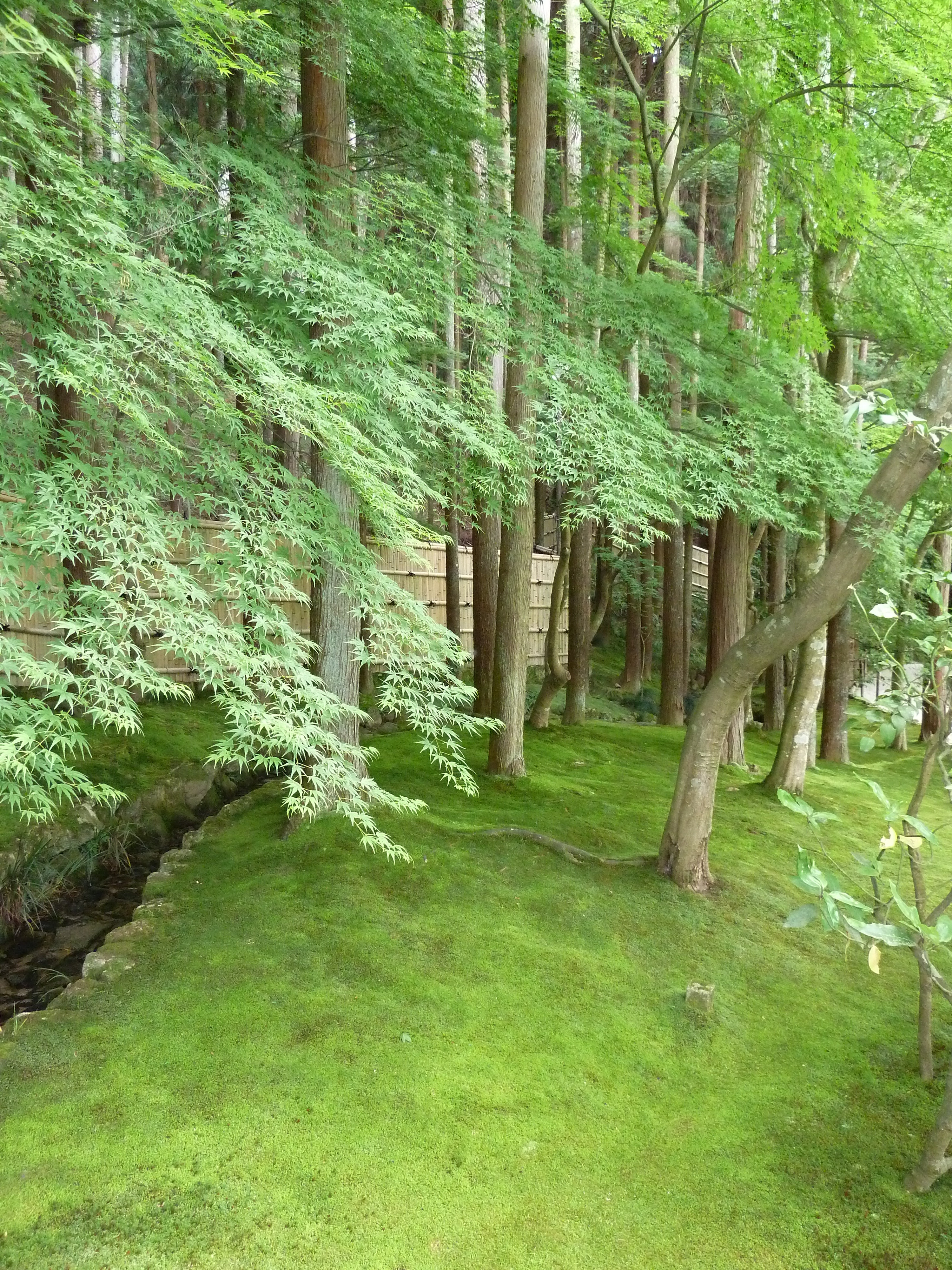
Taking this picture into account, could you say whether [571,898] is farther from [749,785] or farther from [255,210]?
[255,210]

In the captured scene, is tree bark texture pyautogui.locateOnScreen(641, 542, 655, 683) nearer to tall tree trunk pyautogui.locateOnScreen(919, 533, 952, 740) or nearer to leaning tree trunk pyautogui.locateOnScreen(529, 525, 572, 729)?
leaning tree trunk pyautogui.locateOnScreen(529, 525, 572, 729)

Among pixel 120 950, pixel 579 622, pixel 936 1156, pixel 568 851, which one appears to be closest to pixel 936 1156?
pixel 936 1156

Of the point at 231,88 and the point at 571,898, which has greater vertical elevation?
the point at 231,88

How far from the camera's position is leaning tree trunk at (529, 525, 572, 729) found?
947 cm

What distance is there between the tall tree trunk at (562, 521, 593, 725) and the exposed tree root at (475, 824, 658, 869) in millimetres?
3720

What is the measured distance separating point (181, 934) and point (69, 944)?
947 millimetres

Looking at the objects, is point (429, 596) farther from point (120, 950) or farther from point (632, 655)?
point (120, 950)

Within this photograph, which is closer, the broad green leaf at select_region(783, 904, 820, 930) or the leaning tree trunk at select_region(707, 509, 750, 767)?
the broad green leaf at select_region(783, 904, 820, 930)

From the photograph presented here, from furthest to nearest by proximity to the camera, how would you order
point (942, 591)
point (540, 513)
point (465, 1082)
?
point (540, 513) → point (942, 591) → point (465, 1082)

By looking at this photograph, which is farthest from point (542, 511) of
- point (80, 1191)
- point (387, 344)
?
point (80, 1191)

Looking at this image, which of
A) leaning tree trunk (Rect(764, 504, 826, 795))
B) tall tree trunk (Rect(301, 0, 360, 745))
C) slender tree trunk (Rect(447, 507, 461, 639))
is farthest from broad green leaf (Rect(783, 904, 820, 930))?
slender tree trunk (Rect(447, 507, 461, 639))

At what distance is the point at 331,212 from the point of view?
16.3 feet

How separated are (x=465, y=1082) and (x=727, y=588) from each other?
20.6 ft

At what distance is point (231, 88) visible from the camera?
787cm
